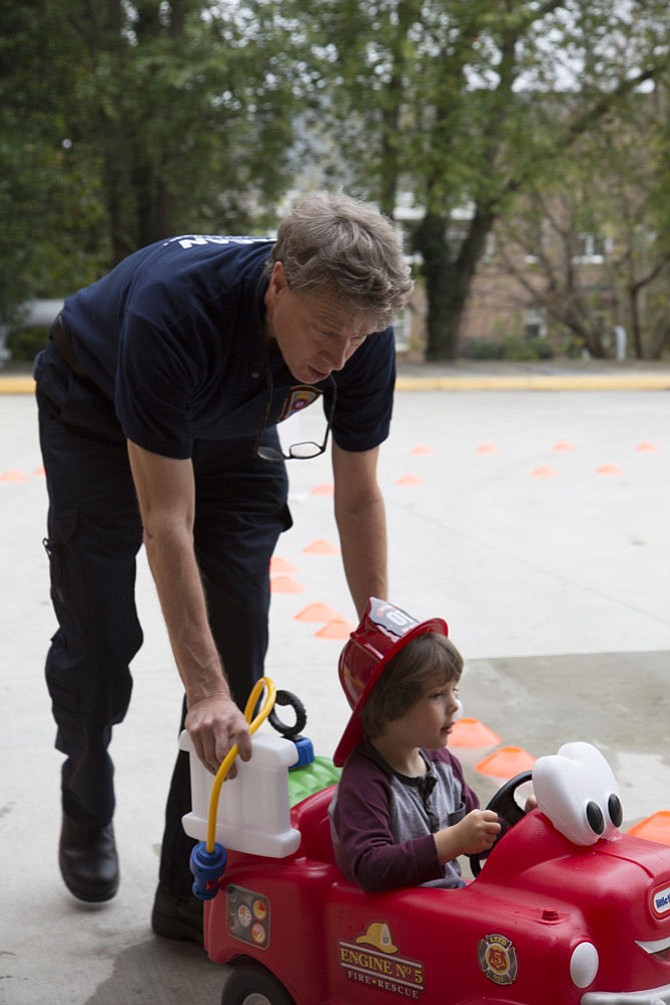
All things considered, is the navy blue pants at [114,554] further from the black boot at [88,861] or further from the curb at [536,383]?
the curb at [536,383]

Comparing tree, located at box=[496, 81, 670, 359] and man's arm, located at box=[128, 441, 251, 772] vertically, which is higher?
tree, located at box=[496, 81, 670, 359]

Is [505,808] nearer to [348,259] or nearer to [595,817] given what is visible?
[595,817]

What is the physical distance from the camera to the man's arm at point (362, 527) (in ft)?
9.27

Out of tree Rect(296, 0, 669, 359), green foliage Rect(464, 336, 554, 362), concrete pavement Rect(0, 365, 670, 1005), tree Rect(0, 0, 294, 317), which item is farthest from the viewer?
green foliage Rect(464, 336, 554, 362)

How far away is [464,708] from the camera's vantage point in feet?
14.1

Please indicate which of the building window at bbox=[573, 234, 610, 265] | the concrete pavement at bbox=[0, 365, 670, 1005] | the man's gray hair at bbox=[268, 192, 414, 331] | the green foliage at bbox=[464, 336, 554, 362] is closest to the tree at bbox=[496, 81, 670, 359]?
the building window at bbox=[573, 234, 610, 265]

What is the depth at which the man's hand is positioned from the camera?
2279 mm

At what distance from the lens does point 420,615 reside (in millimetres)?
Result: 5395

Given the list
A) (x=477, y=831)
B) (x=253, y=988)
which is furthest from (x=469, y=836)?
(x=253, y=988)

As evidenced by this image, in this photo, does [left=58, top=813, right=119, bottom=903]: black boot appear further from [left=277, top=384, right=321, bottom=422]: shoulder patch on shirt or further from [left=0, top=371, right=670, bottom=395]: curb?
[left=0, top=371, right=670, bottom=395]: curb

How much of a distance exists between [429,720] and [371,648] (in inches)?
6.4

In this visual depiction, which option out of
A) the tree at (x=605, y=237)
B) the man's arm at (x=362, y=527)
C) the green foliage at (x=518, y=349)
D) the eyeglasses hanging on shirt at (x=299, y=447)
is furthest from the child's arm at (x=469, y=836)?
the green foliage at (x=518, y=349)

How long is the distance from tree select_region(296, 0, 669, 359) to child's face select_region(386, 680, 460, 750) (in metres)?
14.9

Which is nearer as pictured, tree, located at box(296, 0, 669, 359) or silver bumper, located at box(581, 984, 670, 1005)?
silver bumper, located at box(581, 984, 670, 1005)
